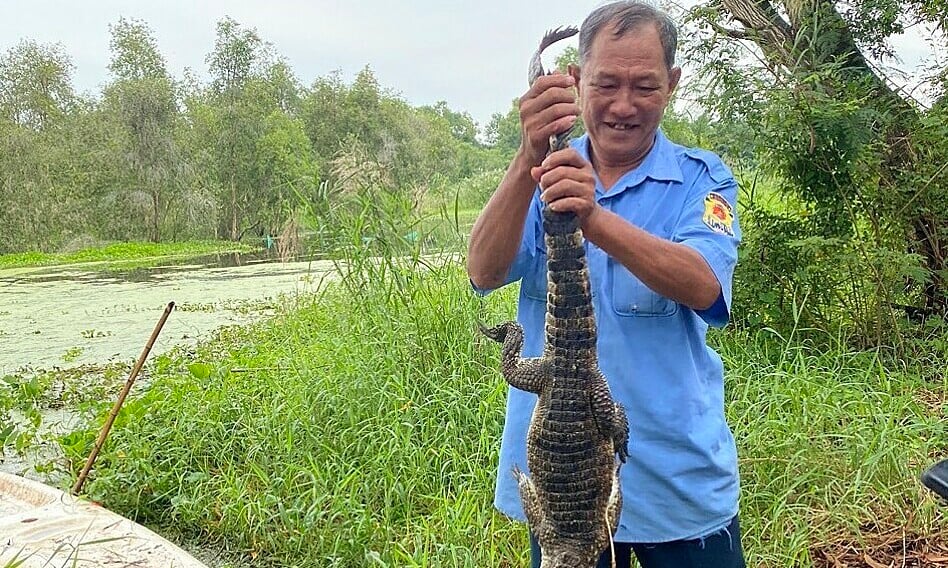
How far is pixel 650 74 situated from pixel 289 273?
11159mm

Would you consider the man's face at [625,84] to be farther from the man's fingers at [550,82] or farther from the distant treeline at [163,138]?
the distant treeline at [163,138]

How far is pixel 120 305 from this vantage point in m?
9.30

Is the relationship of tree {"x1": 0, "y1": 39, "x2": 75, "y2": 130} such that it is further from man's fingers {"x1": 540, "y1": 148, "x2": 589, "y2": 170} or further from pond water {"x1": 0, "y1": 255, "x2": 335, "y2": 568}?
man's fingers {"x1": 540, "y1": 148, "x2": 589, "y2": 170}

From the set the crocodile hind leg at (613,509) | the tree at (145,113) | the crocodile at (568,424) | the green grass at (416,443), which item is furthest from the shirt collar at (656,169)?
the tree at (145,113)

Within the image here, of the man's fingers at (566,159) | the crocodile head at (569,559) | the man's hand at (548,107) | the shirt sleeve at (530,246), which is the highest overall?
the man's hand at (548,107)

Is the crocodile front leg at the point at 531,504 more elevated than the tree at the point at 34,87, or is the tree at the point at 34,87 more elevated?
the tree at the point at 34,87

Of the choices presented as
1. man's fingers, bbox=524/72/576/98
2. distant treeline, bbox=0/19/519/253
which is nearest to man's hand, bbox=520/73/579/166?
man's fingers, bbox=524/72/576/98

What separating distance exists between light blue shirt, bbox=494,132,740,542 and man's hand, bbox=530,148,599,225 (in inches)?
15.0

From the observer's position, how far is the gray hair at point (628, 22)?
4.06ft

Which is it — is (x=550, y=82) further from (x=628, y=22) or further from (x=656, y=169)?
(x=656, y=169)

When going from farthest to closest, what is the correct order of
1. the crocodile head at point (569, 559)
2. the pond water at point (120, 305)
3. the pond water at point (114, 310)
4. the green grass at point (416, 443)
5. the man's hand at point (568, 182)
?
1. the pond water at point (120, 305)
2. the pond water at point (114, 310)
3. the green grass at point (416, 443)
4. the crocodile head at point (569, 559)
5. the man's hand at point (568, 182)

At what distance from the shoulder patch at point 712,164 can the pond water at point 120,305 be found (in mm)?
3533

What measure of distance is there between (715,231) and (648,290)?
0.16 meters

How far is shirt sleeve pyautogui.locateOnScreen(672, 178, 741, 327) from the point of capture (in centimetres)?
128
